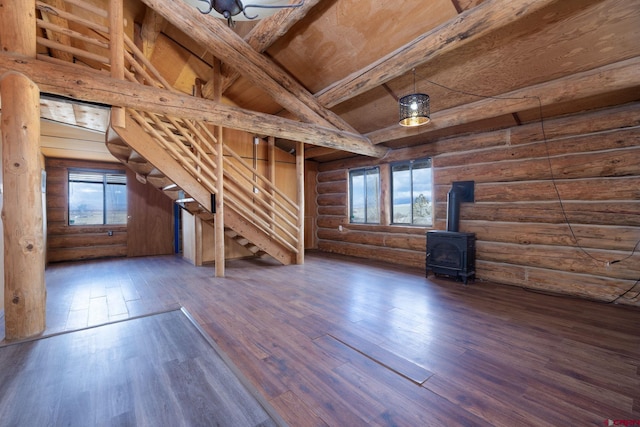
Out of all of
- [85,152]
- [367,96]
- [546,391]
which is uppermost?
[367,96]

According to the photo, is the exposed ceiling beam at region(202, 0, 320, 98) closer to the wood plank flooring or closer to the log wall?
the wood plank flooring

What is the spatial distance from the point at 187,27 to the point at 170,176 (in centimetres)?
206

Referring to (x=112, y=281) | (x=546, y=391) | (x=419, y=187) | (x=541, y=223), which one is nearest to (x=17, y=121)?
(x=112, y=281)

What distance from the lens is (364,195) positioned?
6883 mm

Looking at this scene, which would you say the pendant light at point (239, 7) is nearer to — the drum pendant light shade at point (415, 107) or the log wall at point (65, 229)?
the drum pendant light shade at point (415, 107)

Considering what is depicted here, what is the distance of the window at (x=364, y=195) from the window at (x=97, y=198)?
5908 millimetres

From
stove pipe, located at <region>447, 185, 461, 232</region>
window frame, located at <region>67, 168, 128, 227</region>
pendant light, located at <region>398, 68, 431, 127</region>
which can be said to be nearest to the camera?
pendant light, located at <region>398, 68, 431, 127</region>

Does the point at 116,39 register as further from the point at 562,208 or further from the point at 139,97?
the point at 562,208

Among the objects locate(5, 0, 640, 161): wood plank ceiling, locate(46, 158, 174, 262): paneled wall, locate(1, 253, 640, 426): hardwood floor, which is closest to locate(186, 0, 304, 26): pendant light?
locate(5, 0, 640, 161): wood plank ceiling

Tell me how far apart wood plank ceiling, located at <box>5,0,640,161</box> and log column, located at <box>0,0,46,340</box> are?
4.26ft

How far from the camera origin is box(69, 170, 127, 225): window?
6484 millimetres

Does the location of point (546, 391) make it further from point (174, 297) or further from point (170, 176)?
point (170, 176)

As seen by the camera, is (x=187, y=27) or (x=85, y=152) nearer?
(x=187, y=27)

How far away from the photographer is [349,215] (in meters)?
7.13
